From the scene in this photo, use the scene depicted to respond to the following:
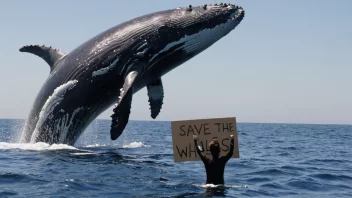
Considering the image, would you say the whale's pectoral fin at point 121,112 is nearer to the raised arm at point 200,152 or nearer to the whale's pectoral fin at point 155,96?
the whale's pectoral fin at point 155,96

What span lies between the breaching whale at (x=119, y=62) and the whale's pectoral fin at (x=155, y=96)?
27 centimetres

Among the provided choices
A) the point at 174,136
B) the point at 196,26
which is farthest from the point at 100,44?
the point at 174,136

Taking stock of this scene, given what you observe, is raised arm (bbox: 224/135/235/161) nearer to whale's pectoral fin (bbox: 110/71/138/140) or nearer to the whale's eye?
whale's pectoral fin (bbox: 110/71/138/140)

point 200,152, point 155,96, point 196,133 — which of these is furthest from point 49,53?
point 200,152

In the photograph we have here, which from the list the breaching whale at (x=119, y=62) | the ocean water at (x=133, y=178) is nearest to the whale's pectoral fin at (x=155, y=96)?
the breaching whale at (x=119, y=62)

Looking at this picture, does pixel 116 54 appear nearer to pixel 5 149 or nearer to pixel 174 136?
pixel 174 136

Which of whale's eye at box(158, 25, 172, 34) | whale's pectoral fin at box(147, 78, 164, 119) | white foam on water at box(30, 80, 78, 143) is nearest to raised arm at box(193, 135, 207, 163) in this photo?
whale's eye at box(158, 25, 172, 34)

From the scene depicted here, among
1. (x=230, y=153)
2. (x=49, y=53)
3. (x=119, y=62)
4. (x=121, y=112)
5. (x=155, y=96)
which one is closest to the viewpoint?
(x=230, y=153)

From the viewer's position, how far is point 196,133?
12.1 m

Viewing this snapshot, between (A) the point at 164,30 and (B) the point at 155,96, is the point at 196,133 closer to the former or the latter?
(A) the point at 164,30

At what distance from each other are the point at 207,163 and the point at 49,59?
8.26 metres

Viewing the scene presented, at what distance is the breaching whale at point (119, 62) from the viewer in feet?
47.6

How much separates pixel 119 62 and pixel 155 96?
2845 millimetres

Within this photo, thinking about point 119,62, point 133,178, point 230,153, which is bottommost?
point 133,178
